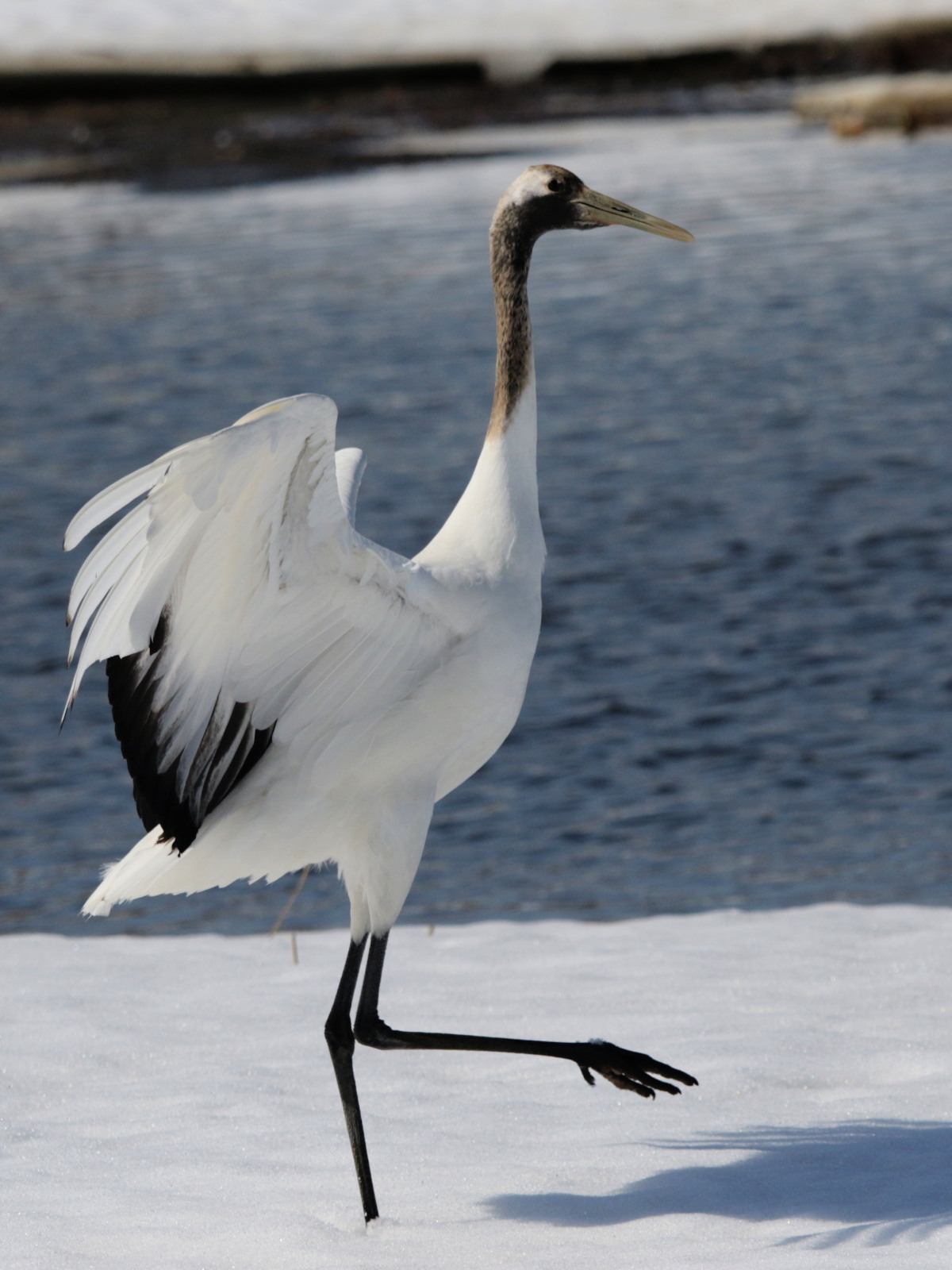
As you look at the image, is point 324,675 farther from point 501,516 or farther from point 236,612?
point 501,516

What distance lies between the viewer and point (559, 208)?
4598 millimetres

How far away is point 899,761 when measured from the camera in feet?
25.5

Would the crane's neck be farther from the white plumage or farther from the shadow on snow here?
the shadow on snow

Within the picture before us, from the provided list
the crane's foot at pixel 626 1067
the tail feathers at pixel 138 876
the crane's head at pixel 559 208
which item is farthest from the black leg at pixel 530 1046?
the crane's head at pixel 559 208

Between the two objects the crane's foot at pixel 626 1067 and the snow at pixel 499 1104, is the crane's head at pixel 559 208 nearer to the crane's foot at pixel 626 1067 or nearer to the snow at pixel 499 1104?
the crane's foot at pixel 626 1067

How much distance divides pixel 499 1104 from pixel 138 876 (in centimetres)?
104

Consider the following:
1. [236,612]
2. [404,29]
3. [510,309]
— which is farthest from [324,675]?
[404,29]

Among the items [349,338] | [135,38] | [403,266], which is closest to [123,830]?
[349,338]

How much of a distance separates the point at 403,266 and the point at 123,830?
11333 mm

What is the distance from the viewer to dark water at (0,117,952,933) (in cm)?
725

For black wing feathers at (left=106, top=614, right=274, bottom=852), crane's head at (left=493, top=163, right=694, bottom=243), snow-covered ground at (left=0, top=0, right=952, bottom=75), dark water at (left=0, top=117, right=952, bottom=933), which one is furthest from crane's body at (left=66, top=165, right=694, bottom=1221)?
snow-covered ground at (left=0, top=0, right=952, bottom=75)

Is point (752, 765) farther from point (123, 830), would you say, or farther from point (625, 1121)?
point (625, 1121)

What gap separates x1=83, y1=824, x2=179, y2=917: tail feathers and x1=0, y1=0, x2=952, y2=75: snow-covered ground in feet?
92.6

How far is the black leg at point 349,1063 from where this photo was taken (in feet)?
12.8
